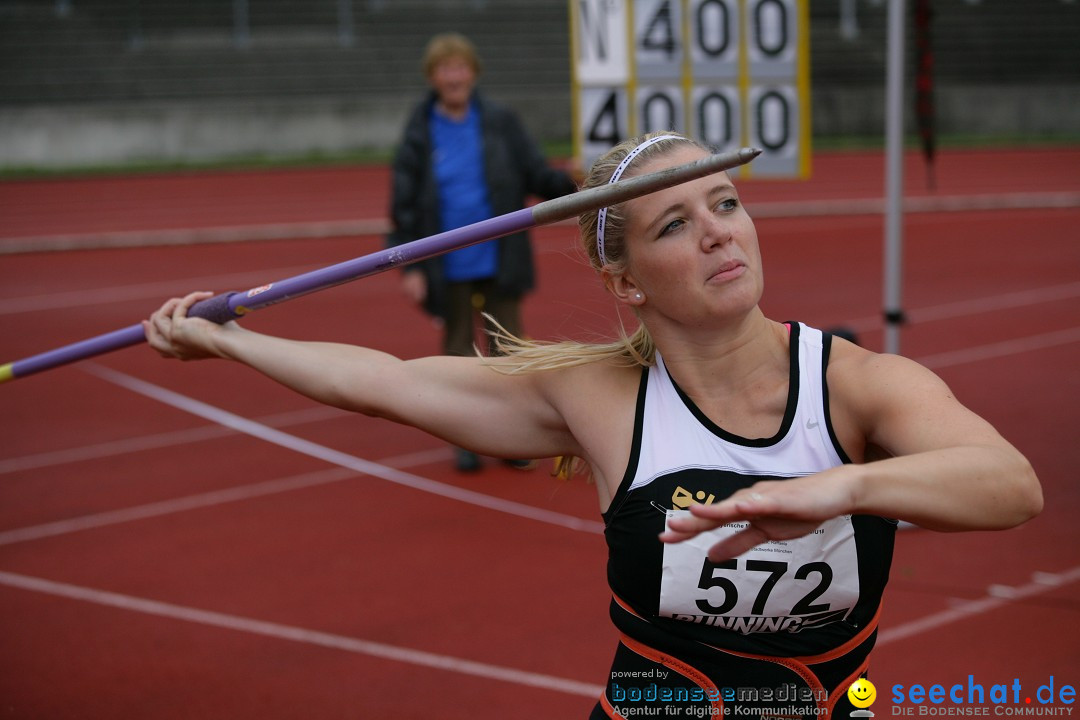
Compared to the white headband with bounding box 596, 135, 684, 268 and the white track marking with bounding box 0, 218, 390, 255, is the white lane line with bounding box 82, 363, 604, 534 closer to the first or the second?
the white headband with bounding box 596, 135, 684, 268

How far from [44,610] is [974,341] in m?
6.39

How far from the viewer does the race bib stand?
6.91ft

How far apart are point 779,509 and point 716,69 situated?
4628mm

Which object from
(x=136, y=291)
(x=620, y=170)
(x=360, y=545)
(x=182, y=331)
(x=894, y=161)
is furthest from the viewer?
(x=136, y=291)

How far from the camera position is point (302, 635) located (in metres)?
4.72

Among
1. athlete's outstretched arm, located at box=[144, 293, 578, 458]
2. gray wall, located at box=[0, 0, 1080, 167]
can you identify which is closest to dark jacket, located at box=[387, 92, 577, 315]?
athlete's outstretched arm, located at box=[144, 293, 578, 458]

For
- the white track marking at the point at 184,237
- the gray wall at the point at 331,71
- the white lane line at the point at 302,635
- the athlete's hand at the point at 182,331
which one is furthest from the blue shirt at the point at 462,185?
the gray wall at the point at 331,71

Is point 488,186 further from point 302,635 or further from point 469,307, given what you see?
point 302,635

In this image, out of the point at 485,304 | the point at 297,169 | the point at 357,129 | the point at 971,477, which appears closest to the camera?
the point at 971,477

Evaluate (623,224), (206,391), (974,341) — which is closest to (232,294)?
(623,224)

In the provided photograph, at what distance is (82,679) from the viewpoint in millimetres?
4469

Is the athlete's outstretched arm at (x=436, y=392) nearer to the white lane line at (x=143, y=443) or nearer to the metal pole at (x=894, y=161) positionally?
the metal pole at (x=894, y=161)

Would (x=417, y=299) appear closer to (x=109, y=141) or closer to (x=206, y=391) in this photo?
(x=206, y=391)

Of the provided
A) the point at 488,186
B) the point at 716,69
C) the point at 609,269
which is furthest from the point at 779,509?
the point at 488,186
